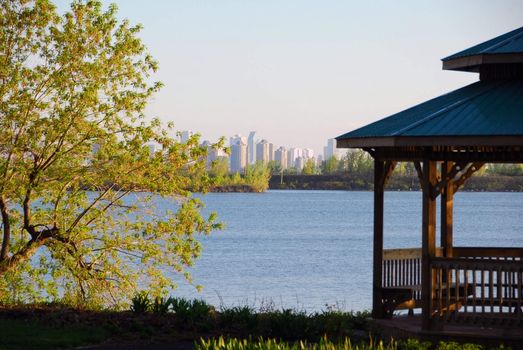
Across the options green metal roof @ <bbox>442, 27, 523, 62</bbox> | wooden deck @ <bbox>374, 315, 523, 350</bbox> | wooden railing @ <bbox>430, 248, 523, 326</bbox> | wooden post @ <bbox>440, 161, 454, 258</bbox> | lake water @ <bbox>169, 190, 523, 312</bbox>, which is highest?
green metal roof @ <bbox>442, 27, 523, 62</bbox>

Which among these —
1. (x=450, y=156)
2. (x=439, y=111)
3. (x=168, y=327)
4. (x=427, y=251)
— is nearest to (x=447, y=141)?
(x=450, y=156)

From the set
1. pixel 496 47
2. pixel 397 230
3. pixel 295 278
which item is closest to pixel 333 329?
pixel 496 47

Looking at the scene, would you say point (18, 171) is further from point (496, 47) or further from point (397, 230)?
point (397, 230)

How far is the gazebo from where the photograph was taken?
1347 centimetres

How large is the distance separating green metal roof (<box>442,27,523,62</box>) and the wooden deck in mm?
3947

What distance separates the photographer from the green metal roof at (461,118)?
13391 mm

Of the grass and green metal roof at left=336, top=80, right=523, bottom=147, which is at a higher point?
green metal roof at left=336, top=80, right=523, bottom=147

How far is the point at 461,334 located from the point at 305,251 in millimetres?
43709

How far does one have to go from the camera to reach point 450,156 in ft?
45.8

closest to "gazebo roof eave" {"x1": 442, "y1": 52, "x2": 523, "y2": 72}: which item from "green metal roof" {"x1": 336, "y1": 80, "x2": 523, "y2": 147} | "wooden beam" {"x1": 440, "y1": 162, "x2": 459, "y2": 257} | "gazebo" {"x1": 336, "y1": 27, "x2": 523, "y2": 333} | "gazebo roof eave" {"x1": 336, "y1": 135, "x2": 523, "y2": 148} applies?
"gazebo" {"x1": 336, "y1": 27, "x2": 523, "y2": 333}

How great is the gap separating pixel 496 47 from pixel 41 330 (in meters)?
7.66

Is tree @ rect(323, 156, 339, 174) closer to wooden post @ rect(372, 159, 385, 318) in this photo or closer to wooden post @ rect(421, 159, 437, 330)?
wooden post @ rect(372, 159, 385, 318)

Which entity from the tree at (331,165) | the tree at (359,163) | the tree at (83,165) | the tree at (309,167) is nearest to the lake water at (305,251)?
the tree at (83,165)

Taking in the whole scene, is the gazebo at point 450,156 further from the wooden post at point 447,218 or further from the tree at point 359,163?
the tree at point 359,163
